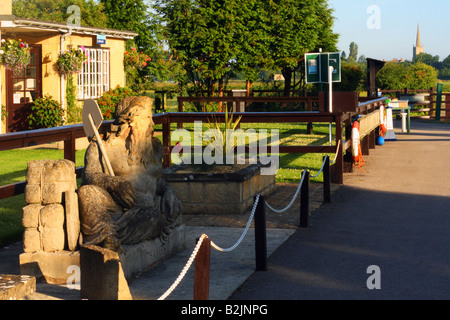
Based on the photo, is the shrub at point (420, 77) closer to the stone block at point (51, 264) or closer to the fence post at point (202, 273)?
the stone block at point (51, 264)

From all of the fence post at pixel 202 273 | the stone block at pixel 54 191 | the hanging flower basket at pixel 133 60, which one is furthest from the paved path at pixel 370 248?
the hanging flower basket at pixel 133 60

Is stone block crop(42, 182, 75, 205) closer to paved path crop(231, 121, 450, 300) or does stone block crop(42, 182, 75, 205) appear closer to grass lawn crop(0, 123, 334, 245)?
paved path crop(231, 121, 450, 300)

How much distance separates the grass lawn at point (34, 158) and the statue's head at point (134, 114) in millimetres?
2376

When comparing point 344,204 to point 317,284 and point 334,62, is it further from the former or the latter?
point 334,62

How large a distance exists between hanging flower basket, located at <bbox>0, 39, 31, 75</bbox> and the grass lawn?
9.12ft

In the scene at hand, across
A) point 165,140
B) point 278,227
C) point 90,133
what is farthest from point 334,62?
point 90,133

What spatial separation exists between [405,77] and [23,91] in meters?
25.4

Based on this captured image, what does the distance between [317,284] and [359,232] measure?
2.52m

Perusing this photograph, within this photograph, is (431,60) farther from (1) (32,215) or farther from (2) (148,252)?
(1) (32,215)

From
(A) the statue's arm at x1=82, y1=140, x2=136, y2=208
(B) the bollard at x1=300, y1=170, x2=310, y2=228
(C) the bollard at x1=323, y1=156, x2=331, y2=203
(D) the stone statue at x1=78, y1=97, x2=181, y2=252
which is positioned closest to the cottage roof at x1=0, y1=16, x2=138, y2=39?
(C) the bollard at x1=323, y1=156, x2=331, y2=203

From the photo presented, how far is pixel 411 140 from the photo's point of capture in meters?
22.8

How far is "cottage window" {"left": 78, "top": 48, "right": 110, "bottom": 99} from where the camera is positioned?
22.9 meters

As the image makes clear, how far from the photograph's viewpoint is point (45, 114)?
20.5 meters

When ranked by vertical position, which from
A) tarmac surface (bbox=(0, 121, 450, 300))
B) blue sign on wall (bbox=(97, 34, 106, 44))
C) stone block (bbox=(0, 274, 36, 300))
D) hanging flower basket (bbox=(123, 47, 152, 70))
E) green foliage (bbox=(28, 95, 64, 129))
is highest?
blue sign on wall (bbox=(97, 34, 106, 44))
